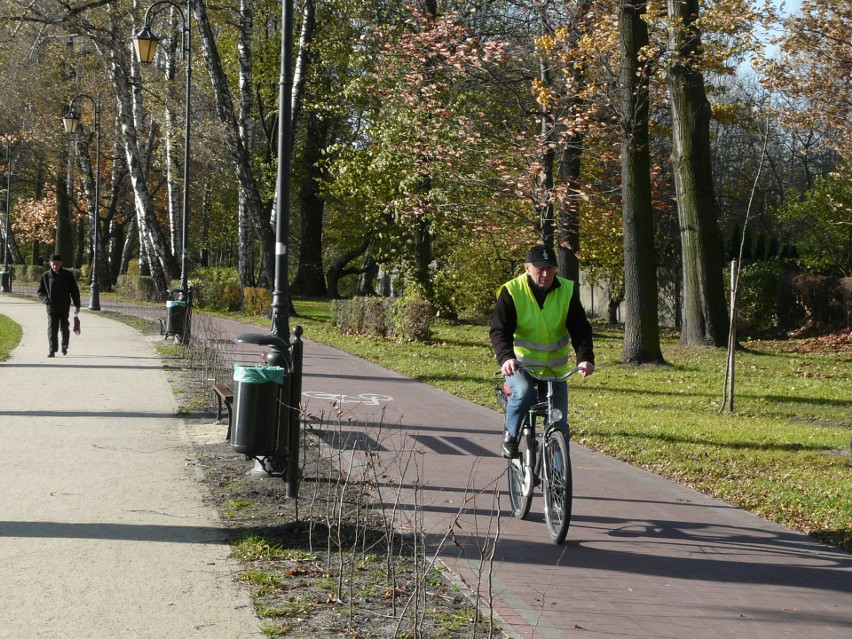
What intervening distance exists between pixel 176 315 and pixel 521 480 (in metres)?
14.8

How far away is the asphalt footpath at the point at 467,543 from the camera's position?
5.12 meters

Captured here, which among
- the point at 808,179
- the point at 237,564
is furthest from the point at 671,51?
the point at 808,179

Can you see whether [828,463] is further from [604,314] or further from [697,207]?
[604,314]

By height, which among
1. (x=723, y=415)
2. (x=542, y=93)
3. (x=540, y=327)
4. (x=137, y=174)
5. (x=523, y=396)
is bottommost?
(x=723, y=415)

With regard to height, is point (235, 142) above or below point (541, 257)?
above

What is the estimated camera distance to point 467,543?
21.3 feet

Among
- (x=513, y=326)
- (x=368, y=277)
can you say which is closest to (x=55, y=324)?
(x=513, y=326)

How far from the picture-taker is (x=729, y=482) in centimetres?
888

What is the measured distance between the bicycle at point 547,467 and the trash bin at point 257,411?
162 cm

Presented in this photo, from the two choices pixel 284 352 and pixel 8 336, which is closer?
pixel 284 352

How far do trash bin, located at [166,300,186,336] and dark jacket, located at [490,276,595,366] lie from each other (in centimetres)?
1425

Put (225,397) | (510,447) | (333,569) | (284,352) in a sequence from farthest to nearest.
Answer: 1. (225,397)
2. (284,352)
3. (510,447)
4. (333,569)

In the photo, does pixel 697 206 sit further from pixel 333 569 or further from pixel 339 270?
pixel 339 270

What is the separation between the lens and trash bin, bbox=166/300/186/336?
2045 cm
